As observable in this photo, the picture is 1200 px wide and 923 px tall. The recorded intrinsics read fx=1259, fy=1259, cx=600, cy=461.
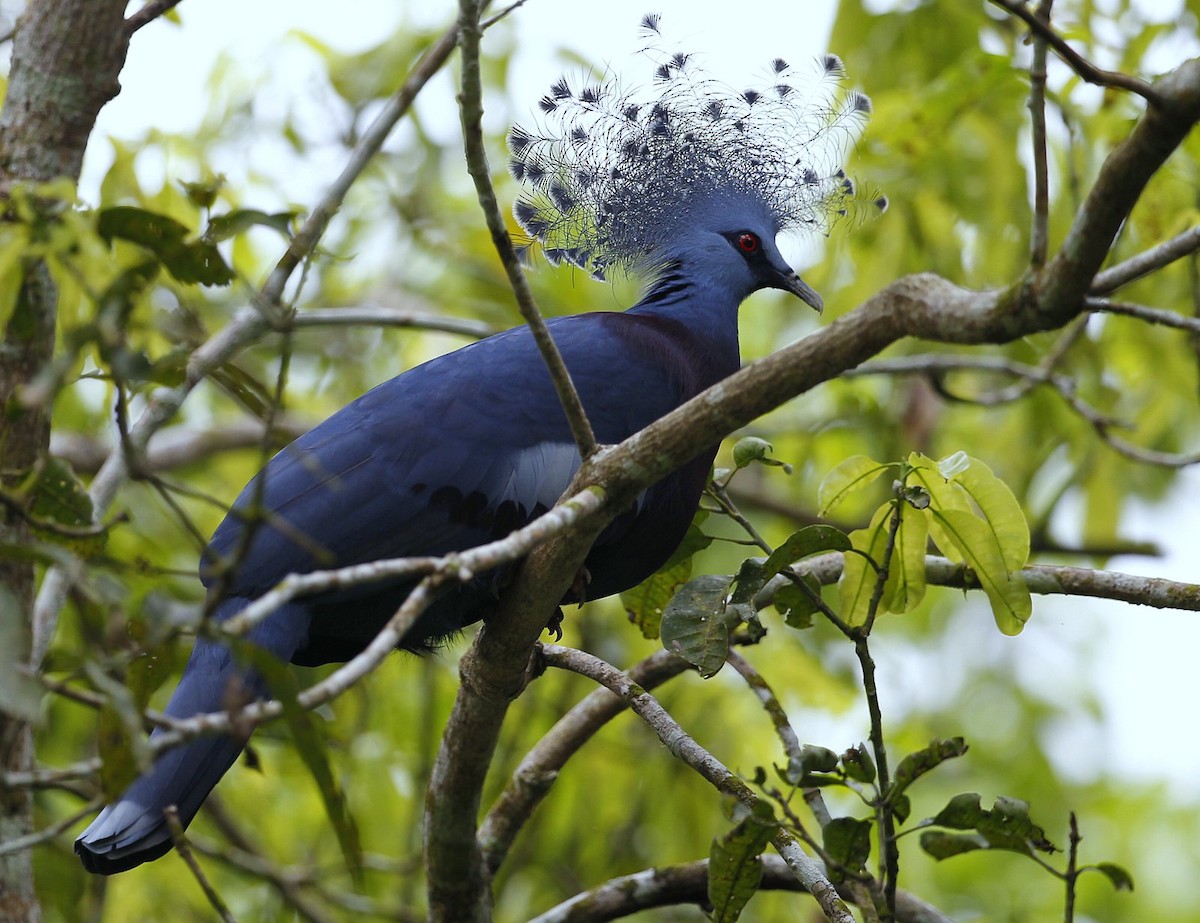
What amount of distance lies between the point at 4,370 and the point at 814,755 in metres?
1.62

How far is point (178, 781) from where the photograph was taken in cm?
206

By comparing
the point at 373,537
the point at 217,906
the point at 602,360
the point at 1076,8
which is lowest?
the point at 217,906

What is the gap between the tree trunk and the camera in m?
2.29

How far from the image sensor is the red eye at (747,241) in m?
3.04

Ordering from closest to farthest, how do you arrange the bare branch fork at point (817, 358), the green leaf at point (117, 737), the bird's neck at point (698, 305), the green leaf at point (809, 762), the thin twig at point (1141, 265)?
the green leaf at point (117, 737), the bare branch fork at point (817, 358), the thin twig at point (1141, 265), the green leaf at point (809, 762), the bird's neck at point (698, 305)

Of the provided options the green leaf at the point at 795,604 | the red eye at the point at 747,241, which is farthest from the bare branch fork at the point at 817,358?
the red eye at the point at 747,241

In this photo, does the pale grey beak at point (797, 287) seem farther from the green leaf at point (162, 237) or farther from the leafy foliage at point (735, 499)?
the green leaf at point (162, 237)

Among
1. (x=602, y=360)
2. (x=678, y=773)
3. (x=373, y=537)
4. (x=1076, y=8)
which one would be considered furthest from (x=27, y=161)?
(x=1076, y=8)

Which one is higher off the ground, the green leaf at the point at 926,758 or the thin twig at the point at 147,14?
the thin twig at the point at 147,14

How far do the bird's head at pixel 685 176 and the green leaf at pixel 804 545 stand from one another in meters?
1.18

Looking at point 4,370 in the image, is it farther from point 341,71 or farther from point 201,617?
point 341,71

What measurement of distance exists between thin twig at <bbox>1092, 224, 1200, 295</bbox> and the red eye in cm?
156

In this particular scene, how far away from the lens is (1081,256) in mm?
1353

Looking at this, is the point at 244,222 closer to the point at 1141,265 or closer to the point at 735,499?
the point at 1141,265
